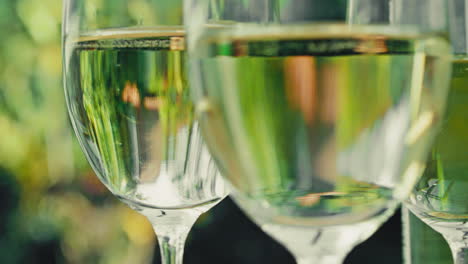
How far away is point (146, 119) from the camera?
0.41m

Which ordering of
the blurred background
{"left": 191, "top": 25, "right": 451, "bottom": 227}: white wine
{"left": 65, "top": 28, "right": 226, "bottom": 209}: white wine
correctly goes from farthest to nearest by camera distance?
the blurred background < {"left": 65, "top": 28, "right": 226, "bottom": 209}: white wine < {"left": 191, "top": 25, "right": 451, "bottom": 227}: white wine

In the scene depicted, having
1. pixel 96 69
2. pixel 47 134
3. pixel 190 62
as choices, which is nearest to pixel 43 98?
pixel 47 134

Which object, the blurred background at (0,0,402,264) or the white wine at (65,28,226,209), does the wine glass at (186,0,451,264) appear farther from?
the blurred background at (0,0,402,264)

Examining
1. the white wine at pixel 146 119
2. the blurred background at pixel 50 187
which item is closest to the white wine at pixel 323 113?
the white wine at pixel 146 119

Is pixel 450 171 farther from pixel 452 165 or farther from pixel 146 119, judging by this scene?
pixel 146 119

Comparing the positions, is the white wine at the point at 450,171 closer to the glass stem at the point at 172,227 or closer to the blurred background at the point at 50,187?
the glass stem at the point at 172,227

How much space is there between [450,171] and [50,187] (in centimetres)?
118

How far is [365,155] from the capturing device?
0.28 metres

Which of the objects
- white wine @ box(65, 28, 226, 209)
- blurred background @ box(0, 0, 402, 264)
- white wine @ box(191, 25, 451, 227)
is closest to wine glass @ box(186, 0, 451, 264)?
white wine @ box(191, 25, 451, 227)

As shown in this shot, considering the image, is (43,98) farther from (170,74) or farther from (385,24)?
(385,24)

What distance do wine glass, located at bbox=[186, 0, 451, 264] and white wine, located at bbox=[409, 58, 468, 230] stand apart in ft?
0.41

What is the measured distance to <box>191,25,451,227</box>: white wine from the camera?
0.89ft

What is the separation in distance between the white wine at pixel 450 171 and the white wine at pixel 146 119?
0.12 meters

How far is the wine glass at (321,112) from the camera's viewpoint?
271 mm
